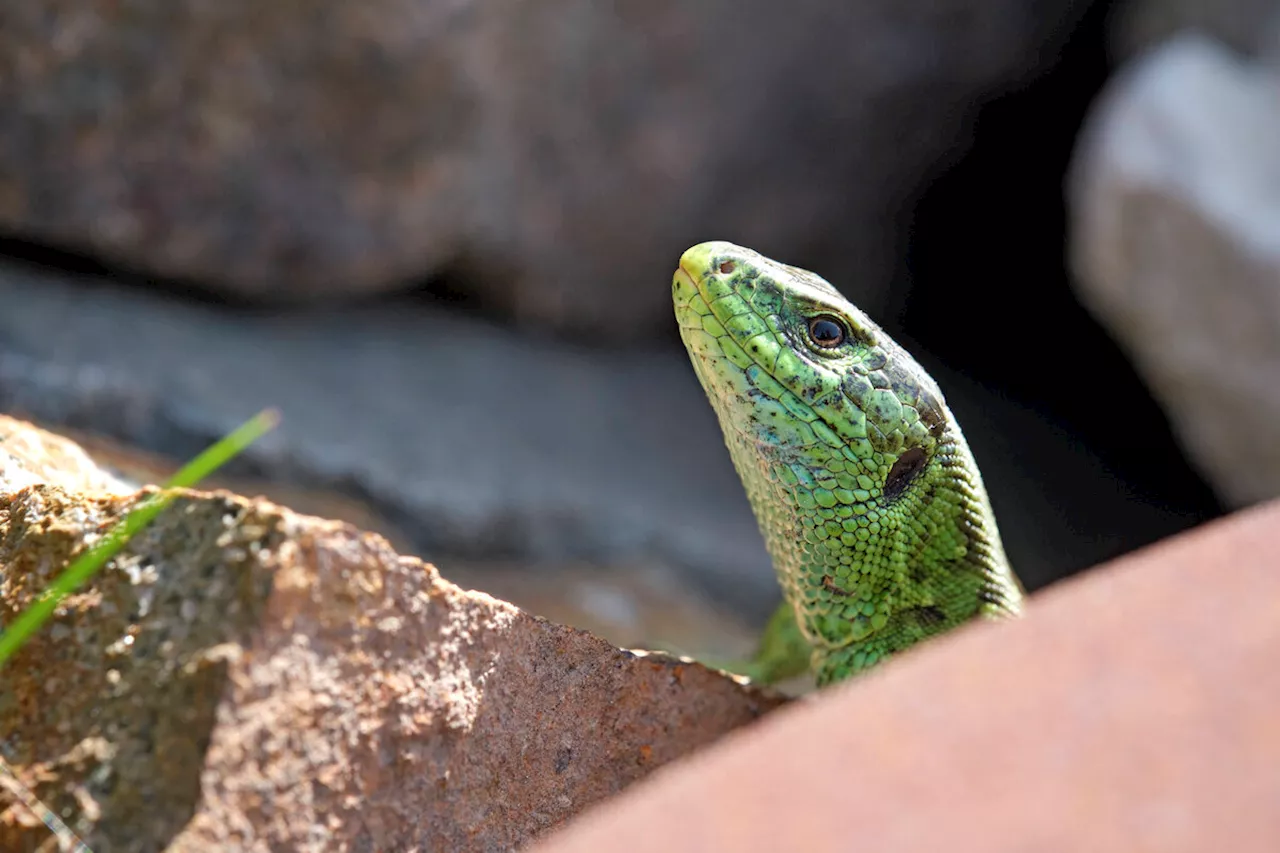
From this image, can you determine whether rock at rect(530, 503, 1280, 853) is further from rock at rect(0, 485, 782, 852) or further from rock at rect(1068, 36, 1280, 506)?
rock at rect(1068, 36, 1280, 506)

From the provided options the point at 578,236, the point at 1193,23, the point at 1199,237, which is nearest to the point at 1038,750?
the point at 1199,237

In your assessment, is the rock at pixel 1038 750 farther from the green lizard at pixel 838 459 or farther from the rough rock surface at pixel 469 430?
the rough rock surface at pixel 469 430

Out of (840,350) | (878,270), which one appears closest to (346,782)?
(840,350)

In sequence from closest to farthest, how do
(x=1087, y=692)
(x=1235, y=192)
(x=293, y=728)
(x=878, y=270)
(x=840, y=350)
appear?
(x=1087, y=692) → (x=293, y=728) → (x=840, y=350) → (x=1235, y=192) → (x=878, y=270)

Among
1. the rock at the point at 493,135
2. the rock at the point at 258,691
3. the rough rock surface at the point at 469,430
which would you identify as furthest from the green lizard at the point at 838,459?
the rock at the point at 493,135

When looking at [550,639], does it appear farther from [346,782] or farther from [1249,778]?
[1249,778]

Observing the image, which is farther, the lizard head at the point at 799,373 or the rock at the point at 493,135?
the rock at the point at 493,135

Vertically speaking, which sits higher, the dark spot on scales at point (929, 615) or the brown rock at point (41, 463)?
the brown rock at point (41, 463)

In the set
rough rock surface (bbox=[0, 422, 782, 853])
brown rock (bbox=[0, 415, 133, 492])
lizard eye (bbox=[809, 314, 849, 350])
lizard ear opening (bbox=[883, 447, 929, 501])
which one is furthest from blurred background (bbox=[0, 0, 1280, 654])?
rough rock surface (bbox=[0, 422, 782, 853])
